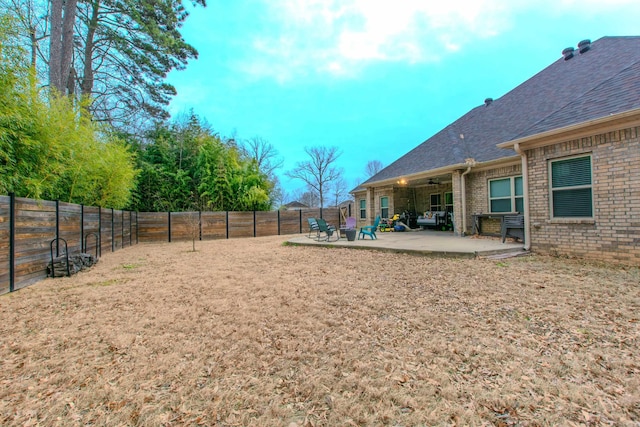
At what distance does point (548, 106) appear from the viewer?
8523 mm

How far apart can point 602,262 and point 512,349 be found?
468cm

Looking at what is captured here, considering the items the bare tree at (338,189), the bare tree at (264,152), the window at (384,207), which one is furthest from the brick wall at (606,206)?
the bare tree at (338,189)

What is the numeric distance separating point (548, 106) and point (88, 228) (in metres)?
13.5

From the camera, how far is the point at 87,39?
405 inches

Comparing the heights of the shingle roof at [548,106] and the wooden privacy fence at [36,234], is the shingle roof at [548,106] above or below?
above

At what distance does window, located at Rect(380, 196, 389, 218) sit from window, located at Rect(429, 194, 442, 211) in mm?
1977

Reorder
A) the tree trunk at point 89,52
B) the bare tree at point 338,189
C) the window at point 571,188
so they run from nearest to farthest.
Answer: the window at point 571,188 < the tree trunk at point 89,52 < the bare tree at point 338,189

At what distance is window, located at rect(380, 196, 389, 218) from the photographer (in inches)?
524

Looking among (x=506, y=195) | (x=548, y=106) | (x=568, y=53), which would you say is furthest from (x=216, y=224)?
(x=568, y=53)

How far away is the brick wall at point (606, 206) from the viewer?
187 inches

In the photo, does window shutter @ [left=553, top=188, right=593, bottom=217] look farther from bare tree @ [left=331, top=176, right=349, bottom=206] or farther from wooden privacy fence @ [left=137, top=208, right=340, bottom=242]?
bare tree @ [left=331, top=176, right=349, bottom=206]

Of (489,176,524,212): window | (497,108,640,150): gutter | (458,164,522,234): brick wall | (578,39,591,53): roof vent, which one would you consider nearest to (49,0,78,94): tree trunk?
(497,108,640,150): gutter

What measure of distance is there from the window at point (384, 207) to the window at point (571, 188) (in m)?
7.64

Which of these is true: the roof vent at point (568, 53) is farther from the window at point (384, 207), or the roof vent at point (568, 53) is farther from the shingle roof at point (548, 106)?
the window at point (384, 207)
